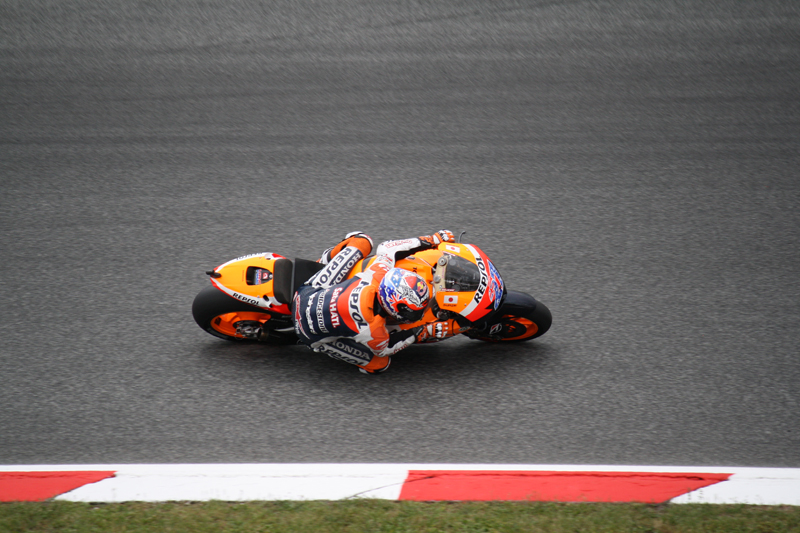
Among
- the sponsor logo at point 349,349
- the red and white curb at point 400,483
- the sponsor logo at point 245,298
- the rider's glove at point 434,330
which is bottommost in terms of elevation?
the red and white curb at point 400,483

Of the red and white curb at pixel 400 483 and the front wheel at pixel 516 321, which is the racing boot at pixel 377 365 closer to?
the front wheel at pixel 516 321

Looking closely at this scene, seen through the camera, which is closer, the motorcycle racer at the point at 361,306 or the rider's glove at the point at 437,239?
the motorcycle racer at the point at 361,306

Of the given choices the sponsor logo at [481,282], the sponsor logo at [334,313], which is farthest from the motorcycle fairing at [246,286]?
the sponsor logo at [481,282]

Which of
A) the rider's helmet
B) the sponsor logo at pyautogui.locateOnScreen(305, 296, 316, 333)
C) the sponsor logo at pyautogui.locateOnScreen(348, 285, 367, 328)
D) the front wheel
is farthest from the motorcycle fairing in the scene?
the front wheel

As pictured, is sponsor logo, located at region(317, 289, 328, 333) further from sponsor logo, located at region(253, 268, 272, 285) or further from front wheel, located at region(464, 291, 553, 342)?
front wheel, located at region(464, 291, 553, 342)

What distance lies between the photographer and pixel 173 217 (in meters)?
7.15

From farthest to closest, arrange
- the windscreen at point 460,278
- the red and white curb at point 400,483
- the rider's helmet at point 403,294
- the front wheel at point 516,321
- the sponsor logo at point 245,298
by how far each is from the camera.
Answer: the front wheel at point 516,321
the sponsor logo at point 245,298
the windscreen at point 460,278
the rider's helmet at point 403,294
the red and white curb at point 400,483

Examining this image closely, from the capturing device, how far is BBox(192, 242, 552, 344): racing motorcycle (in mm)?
4902

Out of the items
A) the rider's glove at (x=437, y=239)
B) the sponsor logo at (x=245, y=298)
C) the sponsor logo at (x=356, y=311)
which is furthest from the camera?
the rider's glove at (x=437, y=239)

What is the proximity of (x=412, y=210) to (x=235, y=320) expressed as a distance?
8.61 feet

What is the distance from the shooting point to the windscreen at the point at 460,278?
193 inches

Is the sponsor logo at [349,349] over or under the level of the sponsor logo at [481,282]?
under

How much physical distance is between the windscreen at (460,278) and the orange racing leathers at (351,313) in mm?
351

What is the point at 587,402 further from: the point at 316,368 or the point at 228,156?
the point at 228,156
